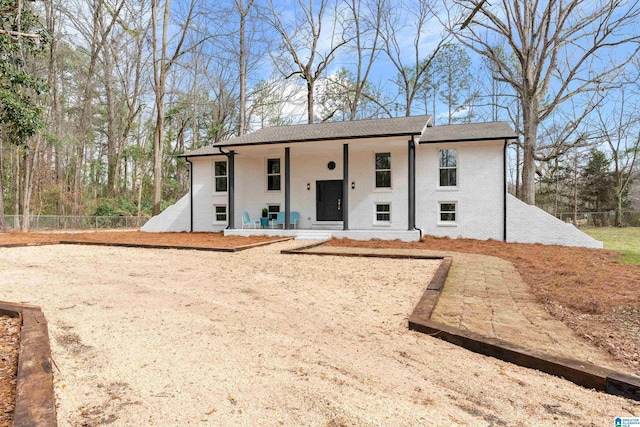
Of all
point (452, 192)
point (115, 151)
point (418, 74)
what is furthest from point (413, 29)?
point (115, 151)

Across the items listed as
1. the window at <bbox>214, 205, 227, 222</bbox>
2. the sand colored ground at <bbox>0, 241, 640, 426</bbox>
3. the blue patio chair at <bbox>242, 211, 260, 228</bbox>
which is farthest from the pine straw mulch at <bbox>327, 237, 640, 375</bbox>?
the window at <bbox>214, 205, 227, 222</bbox>

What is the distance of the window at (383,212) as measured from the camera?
15039 mm

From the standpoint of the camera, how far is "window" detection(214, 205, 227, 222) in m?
17.5

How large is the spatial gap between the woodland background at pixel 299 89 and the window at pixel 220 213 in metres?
Answer: 5.23

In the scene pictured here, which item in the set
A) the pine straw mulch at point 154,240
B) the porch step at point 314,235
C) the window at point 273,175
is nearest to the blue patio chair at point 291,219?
the window at point 273,175

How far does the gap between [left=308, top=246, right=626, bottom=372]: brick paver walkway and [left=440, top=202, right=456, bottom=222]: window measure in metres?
7.86

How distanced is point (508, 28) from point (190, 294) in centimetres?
1988

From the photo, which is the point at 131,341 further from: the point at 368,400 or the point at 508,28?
the point at 508,28

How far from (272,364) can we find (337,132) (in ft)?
42.5

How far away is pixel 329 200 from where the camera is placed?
16.0 metres

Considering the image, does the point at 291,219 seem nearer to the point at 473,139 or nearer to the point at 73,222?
the point at 473,139

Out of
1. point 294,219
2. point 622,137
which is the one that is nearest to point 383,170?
point 294,219

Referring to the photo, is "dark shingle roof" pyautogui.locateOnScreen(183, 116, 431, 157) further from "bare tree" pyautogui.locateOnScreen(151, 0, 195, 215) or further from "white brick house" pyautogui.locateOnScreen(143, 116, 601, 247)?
"bare tree" pyautogui.locateOnScreen(151, 0, 195, 215)

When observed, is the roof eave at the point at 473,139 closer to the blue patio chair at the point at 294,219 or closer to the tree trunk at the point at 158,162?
the blue patio chair at the point at 294,219
